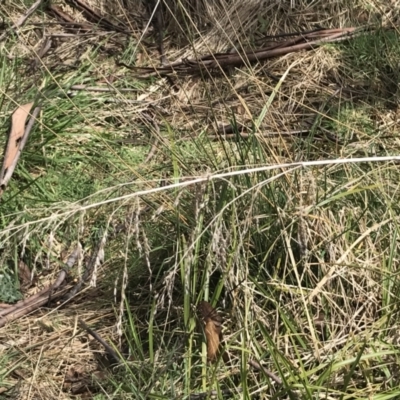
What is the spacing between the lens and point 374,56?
13.1ft

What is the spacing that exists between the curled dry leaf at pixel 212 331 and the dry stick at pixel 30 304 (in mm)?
703

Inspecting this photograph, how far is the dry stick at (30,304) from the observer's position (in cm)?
266

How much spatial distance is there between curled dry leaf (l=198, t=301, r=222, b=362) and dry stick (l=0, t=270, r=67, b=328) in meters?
0.70

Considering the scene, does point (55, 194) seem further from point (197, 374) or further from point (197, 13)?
point (197, 13)

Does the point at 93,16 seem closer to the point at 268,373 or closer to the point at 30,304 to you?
the point at 30,304

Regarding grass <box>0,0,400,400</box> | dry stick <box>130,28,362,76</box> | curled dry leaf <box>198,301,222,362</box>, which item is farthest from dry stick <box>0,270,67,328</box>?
dry stick <box>130,28,362,76</box>

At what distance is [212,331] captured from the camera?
2186 mm

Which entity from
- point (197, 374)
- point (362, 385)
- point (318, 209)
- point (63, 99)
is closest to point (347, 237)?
point (318, 209)

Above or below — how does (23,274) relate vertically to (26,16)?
below

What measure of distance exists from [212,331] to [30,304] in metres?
0.86

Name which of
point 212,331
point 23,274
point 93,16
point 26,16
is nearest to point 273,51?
point 93,16

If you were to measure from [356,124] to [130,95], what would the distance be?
4.19ft

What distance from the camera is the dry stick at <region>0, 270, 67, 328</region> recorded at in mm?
2664

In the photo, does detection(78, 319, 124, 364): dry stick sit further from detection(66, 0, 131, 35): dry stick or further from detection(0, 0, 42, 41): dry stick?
detection(66, 0, 131, 35): dry stick
